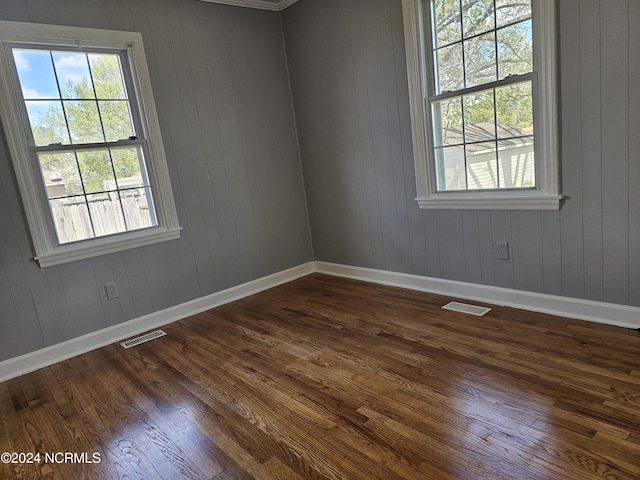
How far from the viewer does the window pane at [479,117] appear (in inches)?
108

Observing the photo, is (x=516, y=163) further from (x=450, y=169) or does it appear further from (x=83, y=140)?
(x=83, y=140)

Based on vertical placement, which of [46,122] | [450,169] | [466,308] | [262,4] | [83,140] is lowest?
[466,308]

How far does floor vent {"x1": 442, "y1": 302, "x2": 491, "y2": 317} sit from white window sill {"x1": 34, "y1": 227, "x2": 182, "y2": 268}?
90.7 inches

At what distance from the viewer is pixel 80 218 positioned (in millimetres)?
3023

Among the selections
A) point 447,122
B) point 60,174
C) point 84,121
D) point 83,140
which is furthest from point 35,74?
point 447,122

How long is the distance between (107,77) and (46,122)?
0.57 meters

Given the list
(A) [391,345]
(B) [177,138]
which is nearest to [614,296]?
(A) [391,345]

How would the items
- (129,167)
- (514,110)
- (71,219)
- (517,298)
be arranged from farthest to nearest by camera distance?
(129,167)
(71,219)
(517,298)
(514,110)

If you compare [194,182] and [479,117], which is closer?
[479,117]

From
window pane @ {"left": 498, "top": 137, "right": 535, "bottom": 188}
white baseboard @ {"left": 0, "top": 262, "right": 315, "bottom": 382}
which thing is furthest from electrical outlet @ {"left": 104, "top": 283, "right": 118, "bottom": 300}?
window pane @ {"left": 498, "top": 137, "right": 535, "bottom": 188}

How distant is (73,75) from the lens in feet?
9.69

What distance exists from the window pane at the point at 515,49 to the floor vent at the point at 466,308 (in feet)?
5.23

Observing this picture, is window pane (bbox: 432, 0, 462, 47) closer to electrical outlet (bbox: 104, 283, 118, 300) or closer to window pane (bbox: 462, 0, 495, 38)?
window pane (bbox: 462, 0, 495, 38)

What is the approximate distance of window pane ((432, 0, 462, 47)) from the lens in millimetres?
2805
